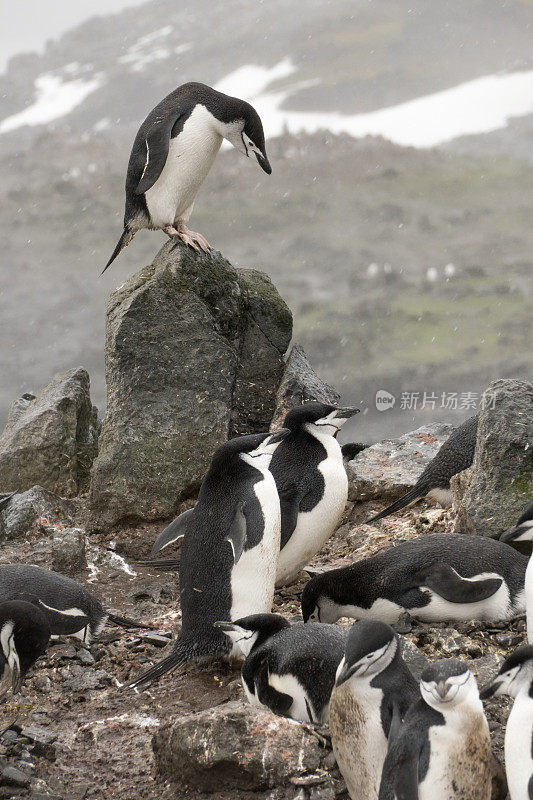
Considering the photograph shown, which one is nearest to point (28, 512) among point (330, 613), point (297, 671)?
point (330, 613)

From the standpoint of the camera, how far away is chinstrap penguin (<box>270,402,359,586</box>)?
5020 millimetres

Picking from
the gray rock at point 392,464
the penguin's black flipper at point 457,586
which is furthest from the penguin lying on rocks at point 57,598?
the gray rock at point 392,464

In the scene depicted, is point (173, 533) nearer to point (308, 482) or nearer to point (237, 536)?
point (237, 536)

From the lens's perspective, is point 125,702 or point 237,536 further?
point 237,536

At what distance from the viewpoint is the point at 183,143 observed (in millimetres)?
5910

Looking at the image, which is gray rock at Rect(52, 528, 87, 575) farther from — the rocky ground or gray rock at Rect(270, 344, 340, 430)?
gray rock at Rect(270, 344, 340, 430)

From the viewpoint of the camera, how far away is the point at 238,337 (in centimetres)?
669

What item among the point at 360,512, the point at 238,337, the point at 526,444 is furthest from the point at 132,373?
the point at 526,444

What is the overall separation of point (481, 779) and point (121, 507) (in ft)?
13.0

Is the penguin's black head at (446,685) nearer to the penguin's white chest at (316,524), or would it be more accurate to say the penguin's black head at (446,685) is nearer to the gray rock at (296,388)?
the penguin's white chest at (316,524)

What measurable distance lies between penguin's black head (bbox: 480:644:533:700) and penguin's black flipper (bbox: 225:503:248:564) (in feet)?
4.94

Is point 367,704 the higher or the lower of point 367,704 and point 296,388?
the higher

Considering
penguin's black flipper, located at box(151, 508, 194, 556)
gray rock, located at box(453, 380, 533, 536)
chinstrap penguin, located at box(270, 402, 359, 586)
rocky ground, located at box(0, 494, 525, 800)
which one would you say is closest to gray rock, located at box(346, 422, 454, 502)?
rocky ground, located at box(0, 494, 525, 800)

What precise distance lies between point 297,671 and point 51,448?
4.17 meters
